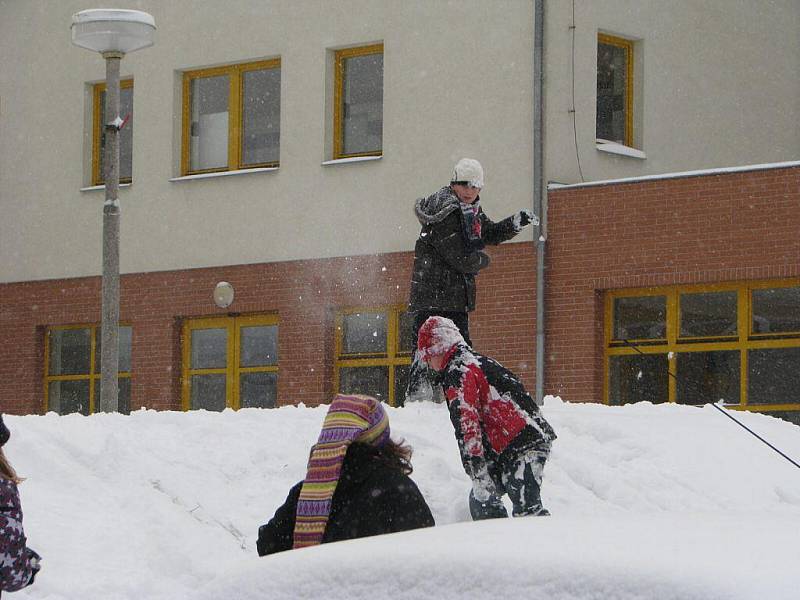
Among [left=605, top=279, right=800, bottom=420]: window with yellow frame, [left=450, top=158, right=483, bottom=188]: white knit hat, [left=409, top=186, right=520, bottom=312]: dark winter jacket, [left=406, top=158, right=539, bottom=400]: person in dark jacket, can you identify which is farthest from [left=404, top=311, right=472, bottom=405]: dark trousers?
[left=605, top=279, right=800, bottom=420]: window with yellow frame

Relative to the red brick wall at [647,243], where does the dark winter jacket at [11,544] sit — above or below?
below

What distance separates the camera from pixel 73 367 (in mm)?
20766

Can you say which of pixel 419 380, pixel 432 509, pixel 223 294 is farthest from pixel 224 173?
pixel 432 509

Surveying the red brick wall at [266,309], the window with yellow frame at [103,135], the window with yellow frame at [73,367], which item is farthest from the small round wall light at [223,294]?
the window with yellow frame at [103,135]

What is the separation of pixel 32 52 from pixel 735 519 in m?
18.5

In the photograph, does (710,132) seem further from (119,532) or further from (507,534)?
(507,534)

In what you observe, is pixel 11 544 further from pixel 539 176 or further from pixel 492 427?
pixel 539 176

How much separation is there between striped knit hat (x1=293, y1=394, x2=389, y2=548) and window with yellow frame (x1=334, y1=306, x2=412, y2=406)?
484 inches

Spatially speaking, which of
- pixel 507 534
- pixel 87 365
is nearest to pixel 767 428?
pixel 507 534

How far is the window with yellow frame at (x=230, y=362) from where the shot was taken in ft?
63.2

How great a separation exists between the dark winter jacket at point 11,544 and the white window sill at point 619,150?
12.9 metres

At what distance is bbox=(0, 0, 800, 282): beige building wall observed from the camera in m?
17.6

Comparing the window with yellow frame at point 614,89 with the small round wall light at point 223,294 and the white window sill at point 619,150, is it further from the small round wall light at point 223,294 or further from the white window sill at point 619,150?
the small round wall light at point 223,294

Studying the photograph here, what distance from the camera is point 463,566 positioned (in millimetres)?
3279
